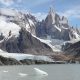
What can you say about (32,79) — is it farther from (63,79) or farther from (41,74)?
(41,74)

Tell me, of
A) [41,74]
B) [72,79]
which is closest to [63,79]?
[72,79]

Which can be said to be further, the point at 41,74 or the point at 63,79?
the point at 41,74

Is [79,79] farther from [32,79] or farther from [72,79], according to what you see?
[32,79]

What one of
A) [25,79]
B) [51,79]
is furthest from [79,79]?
[25,79]

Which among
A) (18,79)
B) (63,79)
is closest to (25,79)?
(18,79)

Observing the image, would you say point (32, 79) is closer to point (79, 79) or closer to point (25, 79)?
point (25, 79)

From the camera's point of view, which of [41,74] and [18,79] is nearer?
[18,79]

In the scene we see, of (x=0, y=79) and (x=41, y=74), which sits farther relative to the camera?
(x=41, y=74)
